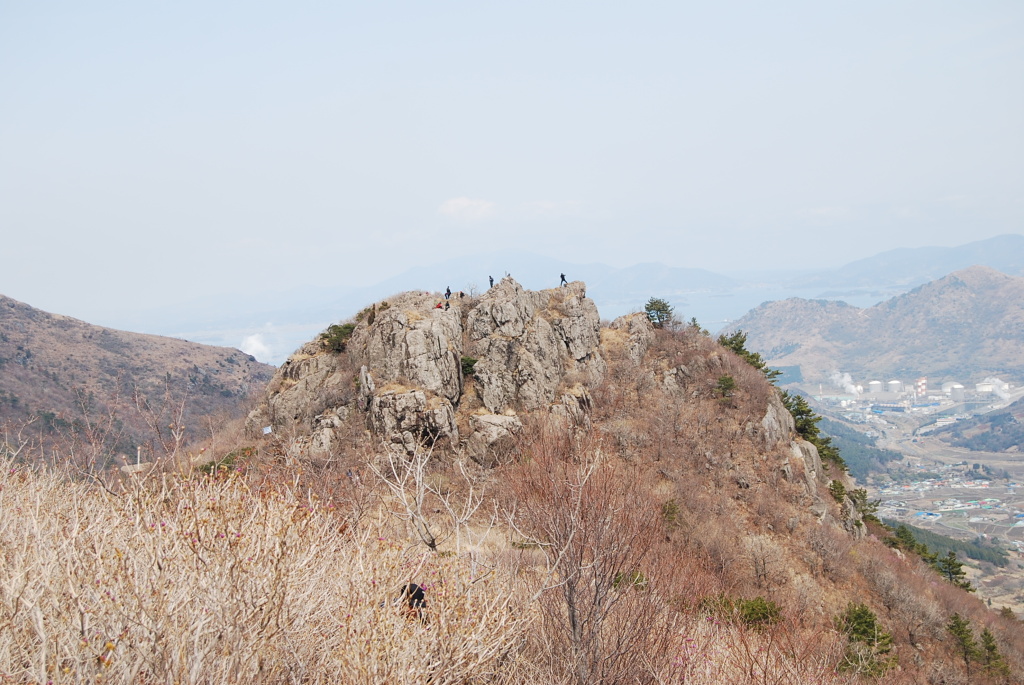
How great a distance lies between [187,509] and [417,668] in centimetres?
545

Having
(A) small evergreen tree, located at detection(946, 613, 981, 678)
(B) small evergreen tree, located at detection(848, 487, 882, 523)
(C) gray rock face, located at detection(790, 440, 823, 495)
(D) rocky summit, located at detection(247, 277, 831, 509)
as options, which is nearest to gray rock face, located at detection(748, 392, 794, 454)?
(D) rocky summit, located at detection(247, 277, 831, 509)

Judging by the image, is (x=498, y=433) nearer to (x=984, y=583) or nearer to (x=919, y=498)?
(x=984, y=583)

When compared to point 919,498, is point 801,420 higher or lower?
higher

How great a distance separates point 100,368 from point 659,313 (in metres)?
83.0

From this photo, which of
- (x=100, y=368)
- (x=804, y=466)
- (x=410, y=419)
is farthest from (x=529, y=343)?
(x=100, y=368)

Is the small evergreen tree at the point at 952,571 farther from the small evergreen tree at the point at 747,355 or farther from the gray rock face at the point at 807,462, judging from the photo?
the small evergreen tree at the point at 747,355

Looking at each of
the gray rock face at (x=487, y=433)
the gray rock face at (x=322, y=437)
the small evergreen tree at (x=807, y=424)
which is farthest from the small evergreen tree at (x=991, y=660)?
the gray rock face at (x=322, y=437)

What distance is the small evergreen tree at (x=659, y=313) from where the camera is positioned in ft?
123

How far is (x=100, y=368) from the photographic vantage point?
82125mm

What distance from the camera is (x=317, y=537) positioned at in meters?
11.2

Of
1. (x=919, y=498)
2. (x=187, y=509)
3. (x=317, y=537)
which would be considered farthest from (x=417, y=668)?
(x=919, y=498)

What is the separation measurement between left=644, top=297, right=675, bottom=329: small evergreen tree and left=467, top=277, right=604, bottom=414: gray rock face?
5.00 metres

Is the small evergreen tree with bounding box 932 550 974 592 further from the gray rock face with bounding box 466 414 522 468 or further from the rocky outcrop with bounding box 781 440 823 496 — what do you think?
the gray rock face with bounding box 466 414 522 468

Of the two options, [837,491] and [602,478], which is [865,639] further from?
[837,491]
